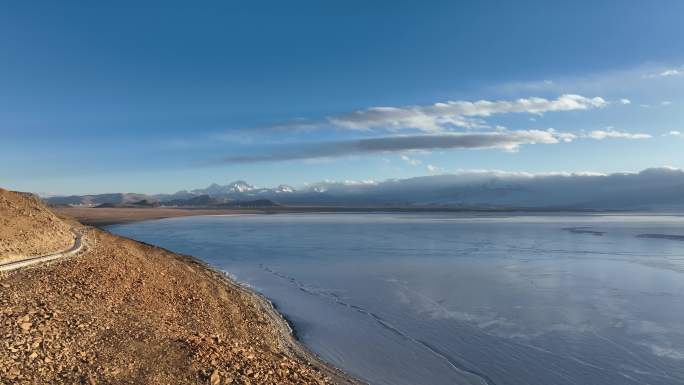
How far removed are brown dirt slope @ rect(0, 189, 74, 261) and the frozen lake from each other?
25.6 ft

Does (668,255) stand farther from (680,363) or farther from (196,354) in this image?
(196,354)

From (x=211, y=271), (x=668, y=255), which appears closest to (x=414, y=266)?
(x=211, y=271)

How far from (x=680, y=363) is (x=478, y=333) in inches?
187

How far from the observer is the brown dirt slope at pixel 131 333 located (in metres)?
8.16

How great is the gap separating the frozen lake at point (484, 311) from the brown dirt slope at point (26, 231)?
7800 mm

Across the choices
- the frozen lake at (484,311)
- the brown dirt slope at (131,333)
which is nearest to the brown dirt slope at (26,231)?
the brown dirt slope at (131,333)

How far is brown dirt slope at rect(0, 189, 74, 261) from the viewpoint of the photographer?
15.9m

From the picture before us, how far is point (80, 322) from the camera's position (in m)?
10.1

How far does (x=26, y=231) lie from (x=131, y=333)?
10.8 m

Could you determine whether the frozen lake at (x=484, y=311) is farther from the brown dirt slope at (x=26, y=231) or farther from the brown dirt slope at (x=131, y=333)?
the brown dirt slope at (x=26, y=231)

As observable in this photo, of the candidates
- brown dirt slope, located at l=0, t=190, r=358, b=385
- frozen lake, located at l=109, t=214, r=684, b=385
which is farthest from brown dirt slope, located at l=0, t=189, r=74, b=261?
frozen lake, located at l=109, t=214, r=684, b=385

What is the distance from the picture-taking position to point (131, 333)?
10.2m

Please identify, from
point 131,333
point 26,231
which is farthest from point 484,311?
point 26,231

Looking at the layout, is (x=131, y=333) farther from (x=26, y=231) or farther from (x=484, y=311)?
(x=484, y=311)
